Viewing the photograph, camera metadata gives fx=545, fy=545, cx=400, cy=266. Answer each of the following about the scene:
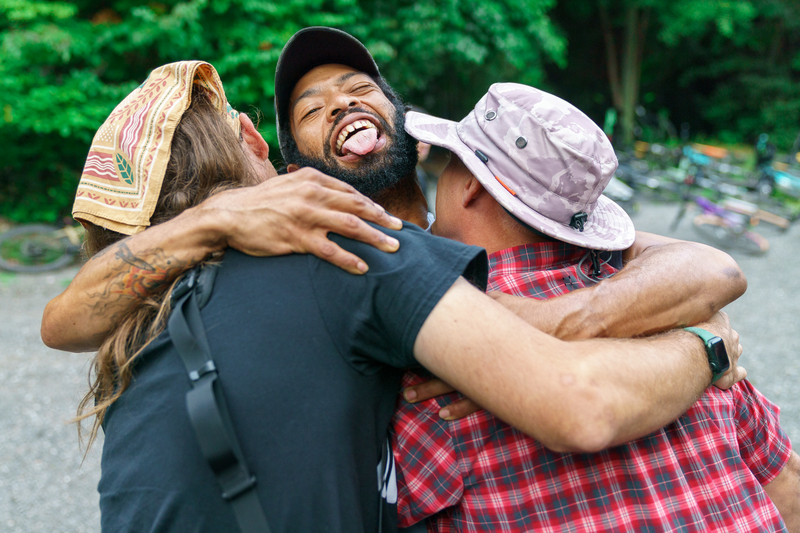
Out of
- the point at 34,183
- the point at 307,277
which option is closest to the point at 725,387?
the point at 307,277

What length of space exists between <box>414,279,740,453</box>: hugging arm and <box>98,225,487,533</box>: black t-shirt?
0.19 feet

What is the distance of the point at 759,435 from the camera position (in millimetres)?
1869

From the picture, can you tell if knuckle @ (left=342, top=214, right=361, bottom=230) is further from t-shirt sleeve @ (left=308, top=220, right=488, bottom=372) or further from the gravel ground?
the gravel ground

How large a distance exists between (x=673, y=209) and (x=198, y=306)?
14817 mm

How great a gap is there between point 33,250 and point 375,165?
25.9 ft

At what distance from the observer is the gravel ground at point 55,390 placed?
4055mm

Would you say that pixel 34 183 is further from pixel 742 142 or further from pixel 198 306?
pixel 742 142

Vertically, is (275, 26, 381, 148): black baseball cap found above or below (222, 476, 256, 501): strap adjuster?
above

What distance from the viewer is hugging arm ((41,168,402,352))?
1315 mm

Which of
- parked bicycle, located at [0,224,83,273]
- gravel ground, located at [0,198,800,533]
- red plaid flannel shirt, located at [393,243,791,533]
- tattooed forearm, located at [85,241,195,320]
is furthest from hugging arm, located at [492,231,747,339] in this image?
parked bicycle, located at [0,224,83,273]

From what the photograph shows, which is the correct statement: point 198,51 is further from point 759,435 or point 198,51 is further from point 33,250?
point 759,435

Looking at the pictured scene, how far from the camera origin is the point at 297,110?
275 centimetres

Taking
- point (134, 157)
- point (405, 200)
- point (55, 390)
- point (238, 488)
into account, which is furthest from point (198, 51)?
point (238, 488)

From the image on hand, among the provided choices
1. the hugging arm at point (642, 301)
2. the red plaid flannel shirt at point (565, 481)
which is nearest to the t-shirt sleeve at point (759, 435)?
the hugging arm at point (642, 301)
